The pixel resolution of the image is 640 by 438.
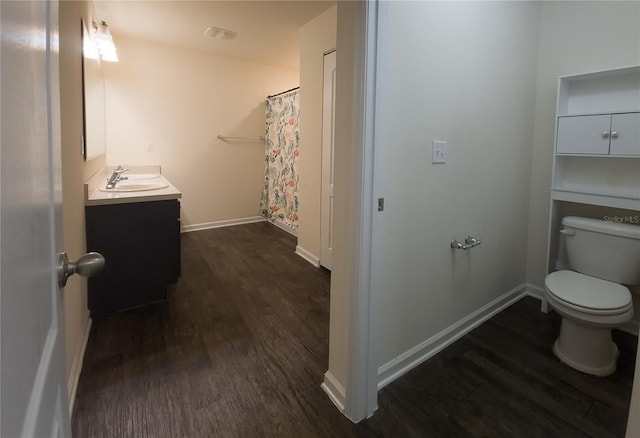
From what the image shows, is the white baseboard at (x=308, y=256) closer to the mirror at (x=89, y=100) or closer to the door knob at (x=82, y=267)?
the mirror at (x=89, y=100)

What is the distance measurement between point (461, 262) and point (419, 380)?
71 centimetres

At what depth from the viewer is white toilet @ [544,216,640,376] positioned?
1693 millimetres

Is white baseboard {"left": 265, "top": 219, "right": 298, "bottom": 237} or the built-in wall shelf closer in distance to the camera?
the built-in wall shelf

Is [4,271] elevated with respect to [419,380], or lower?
elevated

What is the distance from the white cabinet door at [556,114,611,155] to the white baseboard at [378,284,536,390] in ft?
3.49

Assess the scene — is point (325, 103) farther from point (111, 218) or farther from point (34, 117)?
point (34, 117)

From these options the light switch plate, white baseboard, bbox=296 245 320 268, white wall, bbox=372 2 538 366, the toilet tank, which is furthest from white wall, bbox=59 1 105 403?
the toilet tank

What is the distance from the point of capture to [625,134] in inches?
75.1

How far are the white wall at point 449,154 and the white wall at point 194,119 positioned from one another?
11.3 ft

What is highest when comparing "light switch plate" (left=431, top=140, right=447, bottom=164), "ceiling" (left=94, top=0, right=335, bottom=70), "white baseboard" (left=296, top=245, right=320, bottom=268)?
"ceiling" (left=94, top=0, right=335, bottom=70)

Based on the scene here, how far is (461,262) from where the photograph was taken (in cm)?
199

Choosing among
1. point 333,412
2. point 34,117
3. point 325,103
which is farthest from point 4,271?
point 325,103

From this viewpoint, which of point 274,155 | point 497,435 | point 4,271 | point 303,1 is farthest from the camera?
point 274,155

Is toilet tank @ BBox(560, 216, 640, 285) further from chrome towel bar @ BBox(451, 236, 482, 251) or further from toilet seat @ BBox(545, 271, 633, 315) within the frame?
chrome towel bar @ BBox(451, 236, 482, 251)
